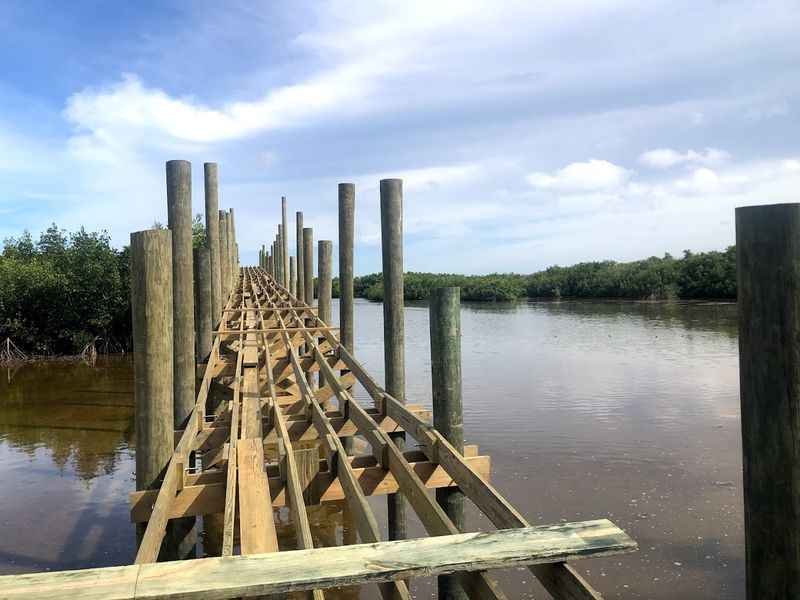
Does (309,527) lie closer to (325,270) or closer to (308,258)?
(325,270)

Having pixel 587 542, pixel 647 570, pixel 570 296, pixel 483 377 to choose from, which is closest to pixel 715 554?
pixel 647 570

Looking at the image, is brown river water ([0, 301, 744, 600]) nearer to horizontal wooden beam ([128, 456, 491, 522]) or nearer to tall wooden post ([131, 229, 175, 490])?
horizontal wooden beam ([128, 456, 491, 522])

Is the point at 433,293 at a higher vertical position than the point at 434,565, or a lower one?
higher

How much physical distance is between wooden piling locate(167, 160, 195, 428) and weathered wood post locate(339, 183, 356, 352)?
237 cm

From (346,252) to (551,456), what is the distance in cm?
550

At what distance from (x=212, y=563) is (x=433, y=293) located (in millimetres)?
2833

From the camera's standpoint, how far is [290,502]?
384 cm

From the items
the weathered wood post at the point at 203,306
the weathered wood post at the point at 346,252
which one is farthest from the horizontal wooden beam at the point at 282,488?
the weathered wood post at the point at 203,306

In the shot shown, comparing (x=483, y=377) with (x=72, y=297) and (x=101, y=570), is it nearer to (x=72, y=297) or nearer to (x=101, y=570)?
(x=72, y=297)

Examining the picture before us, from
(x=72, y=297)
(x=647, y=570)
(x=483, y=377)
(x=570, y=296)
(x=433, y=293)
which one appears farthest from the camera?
(x=570, y=296)

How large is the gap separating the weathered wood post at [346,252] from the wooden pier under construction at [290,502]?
1.05 meters

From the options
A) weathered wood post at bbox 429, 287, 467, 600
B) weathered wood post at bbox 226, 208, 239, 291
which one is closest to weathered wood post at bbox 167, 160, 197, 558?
weathered wood post at bbox 429, 287, 467, 600

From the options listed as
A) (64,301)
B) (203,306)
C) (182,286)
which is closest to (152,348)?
(182,286)

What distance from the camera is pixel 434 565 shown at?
2.17 m
